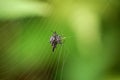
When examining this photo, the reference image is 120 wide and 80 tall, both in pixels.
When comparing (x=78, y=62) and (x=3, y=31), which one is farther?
(x=3, y=31)

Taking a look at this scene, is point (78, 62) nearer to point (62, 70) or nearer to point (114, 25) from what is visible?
point (62, 70)

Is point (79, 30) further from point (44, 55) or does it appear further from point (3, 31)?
point (3, 31)

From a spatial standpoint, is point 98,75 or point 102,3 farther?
point 102,3

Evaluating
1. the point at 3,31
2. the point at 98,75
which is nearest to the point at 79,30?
the point at 98,75

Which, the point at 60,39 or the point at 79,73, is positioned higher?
the point at 60,39

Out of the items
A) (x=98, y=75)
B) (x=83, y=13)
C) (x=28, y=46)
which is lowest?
(x=98, y=75)

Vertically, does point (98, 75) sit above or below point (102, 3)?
below

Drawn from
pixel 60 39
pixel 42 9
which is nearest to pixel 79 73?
pixel 60 39
